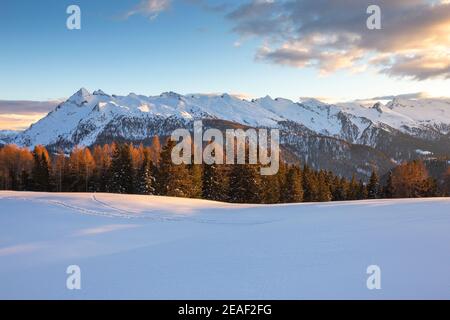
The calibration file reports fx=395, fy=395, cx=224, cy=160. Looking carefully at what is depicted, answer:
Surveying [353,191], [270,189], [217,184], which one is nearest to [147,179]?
[217,184]

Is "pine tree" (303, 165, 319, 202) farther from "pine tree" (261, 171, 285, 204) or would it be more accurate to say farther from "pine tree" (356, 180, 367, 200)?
"pine tree" (356, 180, 367, 200)

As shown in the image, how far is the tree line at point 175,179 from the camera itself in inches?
2040

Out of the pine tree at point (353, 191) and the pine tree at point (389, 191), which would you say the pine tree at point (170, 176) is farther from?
the pine tree at point (389, 191)

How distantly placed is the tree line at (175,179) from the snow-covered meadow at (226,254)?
3068cm

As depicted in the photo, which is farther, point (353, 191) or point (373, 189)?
point (353, 191)

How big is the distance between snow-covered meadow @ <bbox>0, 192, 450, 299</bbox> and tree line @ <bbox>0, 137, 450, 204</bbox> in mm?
30684

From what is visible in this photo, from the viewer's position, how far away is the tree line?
51.8 metres

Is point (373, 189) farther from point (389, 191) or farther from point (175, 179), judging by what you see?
point (175, 179)

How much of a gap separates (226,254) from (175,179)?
36614 mm

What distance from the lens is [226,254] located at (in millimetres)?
13305

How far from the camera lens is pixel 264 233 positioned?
16.6m
